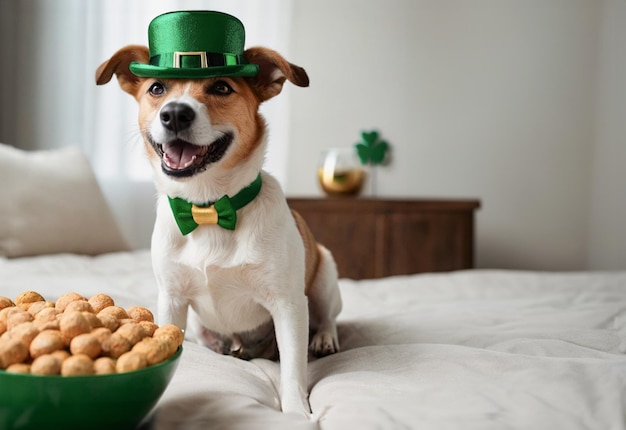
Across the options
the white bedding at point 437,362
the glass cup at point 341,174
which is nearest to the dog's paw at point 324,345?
the white bedding at point 437,362

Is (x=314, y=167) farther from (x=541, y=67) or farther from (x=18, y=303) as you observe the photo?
(x=18, y=303)

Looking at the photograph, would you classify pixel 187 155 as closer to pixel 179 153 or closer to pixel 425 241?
pixel 179 153

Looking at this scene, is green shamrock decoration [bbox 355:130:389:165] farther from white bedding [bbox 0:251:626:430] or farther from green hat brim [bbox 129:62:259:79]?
green hat brim [bbox 129:62:259:79]

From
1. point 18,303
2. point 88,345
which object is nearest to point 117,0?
point 18,303

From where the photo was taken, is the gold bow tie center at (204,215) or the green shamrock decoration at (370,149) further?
the green shamrock decoration at (370,149)

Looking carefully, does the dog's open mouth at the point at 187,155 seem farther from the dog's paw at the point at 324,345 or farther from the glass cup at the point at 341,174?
the glass cup at the point at 341,174

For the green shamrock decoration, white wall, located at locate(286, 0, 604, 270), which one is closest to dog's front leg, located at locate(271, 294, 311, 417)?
the green shamrock decoration
